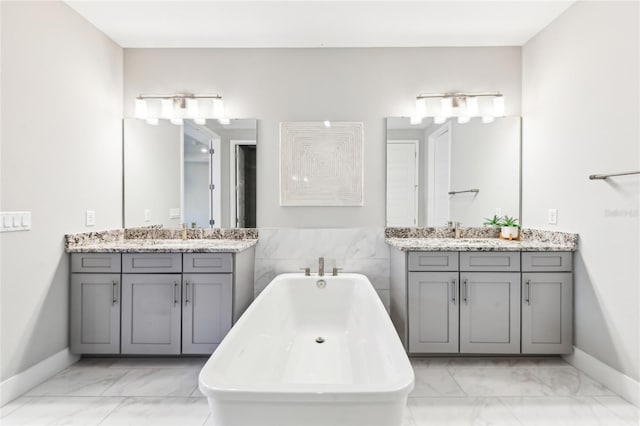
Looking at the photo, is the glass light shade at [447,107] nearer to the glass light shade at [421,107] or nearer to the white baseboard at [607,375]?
the glass light shade at [421,107]

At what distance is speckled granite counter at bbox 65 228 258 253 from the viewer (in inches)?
95.6

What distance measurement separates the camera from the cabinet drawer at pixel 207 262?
2.46 meters

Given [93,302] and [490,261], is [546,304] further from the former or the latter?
[93,302]

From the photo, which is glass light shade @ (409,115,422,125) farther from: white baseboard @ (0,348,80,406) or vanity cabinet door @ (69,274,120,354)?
white baseboard @ (0,348,80,406)

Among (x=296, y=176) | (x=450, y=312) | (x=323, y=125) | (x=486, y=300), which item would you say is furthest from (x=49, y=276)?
(x=486, y=300)

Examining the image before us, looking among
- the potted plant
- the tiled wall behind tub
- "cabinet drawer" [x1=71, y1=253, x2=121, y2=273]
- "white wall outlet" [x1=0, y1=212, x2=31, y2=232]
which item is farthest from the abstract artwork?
"white wall outlet" [x1=0, y1=212, x2=31, y2=232]

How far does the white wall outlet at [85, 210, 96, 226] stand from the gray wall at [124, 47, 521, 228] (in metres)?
1.17

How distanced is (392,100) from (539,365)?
2324 mm

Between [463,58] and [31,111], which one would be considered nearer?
[31,111]

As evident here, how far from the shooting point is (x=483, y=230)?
3047mm

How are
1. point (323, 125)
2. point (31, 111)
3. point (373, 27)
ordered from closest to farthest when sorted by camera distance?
point (31, 111), point (373, 27), point (323, 125)

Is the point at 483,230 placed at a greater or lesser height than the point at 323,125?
lesser

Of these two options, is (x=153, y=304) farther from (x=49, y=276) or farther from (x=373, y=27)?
(x=373, y=27)

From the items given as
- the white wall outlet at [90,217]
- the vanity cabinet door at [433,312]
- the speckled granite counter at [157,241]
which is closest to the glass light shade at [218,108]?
the speckled granite counter at [157,241]
